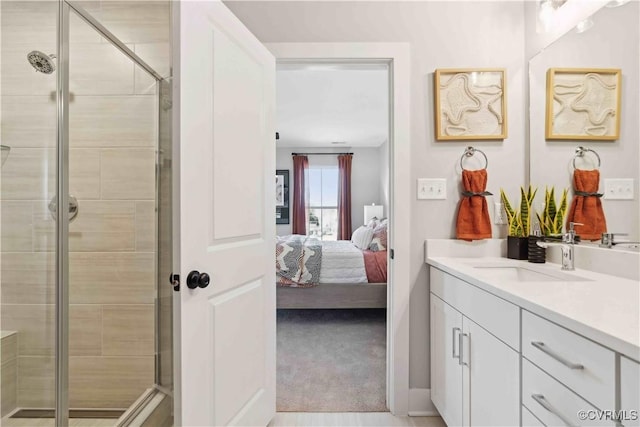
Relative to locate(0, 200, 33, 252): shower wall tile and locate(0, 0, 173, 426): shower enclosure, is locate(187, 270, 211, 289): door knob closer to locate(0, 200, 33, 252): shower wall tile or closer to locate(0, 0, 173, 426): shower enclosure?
locate(0, 0, 173, 426): shower enclosure

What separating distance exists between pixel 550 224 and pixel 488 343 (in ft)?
2.88

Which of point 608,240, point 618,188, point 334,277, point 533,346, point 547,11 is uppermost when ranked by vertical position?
point 547,11

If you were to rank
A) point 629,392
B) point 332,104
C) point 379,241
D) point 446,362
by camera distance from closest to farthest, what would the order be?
point 629,392
point 446,362
point 379,241
point 332,104

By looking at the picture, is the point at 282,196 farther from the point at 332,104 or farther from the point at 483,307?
the point at 483,307

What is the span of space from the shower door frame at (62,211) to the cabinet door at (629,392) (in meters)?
1.79

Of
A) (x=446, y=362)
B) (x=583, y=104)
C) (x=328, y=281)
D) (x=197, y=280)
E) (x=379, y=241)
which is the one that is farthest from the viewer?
(x=379, y=241)

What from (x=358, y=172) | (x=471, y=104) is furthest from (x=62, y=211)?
(x=358, y=172)

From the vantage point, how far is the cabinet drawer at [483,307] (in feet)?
3.45

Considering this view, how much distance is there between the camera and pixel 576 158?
5.07ft

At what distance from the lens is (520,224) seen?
1.85m

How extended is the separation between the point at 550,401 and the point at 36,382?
191 centimetres

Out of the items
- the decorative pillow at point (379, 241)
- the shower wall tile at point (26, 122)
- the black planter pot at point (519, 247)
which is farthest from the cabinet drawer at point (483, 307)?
the decorative pillow at point (379, 241)

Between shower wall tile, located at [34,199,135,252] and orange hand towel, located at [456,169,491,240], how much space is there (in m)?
1.78

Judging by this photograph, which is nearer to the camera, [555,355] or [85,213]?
[555,355]
